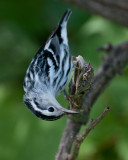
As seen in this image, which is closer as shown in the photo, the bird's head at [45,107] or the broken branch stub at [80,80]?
the broken branch stub at [80,80]

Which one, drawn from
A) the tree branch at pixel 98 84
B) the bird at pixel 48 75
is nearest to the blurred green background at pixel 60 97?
the tree branch at pixel 98 84

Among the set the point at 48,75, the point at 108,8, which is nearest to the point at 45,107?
the point at 48,75

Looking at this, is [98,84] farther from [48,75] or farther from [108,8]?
[108,8]

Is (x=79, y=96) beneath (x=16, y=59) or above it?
beneath

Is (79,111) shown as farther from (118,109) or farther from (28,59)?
(28,59)

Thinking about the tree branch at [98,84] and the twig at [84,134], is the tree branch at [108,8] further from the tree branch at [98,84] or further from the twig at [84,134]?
the twig at [84,134]

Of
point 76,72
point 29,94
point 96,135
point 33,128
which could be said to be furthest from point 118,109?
point 76,72
